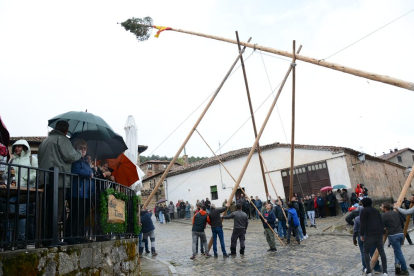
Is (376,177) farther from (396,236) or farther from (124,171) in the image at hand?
(124,171)

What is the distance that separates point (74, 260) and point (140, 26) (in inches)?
385

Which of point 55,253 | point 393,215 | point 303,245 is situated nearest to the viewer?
point 55,253

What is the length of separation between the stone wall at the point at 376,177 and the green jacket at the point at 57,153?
22302 millimetres

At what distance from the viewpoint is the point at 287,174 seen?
1041 inches

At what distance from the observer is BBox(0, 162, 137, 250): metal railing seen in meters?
3.72

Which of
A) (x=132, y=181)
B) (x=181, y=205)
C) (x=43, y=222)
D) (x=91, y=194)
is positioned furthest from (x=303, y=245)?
(x=181, y=205)

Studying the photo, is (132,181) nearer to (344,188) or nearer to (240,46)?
(240,46)

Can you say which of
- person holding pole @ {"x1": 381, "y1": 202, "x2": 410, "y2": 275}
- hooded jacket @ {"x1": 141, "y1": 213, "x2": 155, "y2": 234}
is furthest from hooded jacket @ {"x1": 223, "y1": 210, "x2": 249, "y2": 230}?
person holding pole @ {"x1": 381, "y1": 202, "x2": 410, "y2": 275}

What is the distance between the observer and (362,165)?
2627 centimetres

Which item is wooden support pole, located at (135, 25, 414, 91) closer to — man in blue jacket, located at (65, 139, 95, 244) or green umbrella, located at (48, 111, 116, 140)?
green umbrella, located at (48, 111, 116, 140)

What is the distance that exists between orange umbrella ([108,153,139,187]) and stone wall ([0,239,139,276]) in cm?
260

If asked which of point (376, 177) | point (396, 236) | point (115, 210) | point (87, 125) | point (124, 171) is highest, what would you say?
point (87, 125)

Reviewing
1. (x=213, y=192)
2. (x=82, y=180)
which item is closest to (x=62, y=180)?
(x=82, y=180)

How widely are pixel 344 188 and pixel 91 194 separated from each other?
66.7ft
